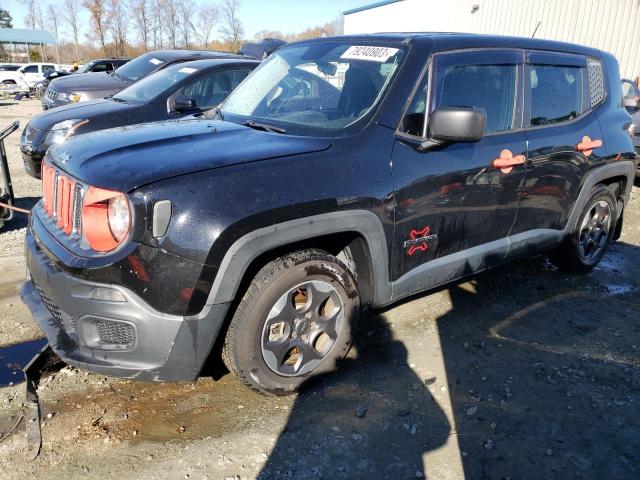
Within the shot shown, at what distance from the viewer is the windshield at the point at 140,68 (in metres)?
8.71

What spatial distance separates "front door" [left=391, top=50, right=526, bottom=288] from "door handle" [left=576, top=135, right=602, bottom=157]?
2.44ft

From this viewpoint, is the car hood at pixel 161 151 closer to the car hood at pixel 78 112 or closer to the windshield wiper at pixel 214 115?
the windshield wiper at pixel 214 115

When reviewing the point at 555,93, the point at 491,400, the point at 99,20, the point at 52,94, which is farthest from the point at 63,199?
the point at 99,20

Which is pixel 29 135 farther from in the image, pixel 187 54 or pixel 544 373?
pixel 544 373

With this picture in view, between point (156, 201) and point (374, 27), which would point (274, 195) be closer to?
point (156, 201)

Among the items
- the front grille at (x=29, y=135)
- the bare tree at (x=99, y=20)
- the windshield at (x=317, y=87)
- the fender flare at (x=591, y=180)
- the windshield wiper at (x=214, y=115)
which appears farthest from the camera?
the bare tree at (x=99, y=20)

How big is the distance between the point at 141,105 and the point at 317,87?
366 cm

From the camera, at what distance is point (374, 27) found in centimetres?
2777

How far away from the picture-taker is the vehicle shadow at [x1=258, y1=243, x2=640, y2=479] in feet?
8.30

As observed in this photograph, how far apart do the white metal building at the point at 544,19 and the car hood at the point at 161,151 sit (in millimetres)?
9043

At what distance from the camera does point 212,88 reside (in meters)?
6.90

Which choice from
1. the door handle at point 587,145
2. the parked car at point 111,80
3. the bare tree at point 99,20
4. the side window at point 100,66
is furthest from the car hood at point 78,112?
the bare tree at point 99,20

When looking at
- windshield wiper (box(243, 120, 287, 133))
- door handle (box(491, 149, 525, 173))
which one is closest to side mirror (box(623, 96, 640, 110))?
Result: door handle (box(491, 149, 525, 173))

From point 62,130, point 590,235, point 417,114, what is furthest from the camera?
point 62,130
